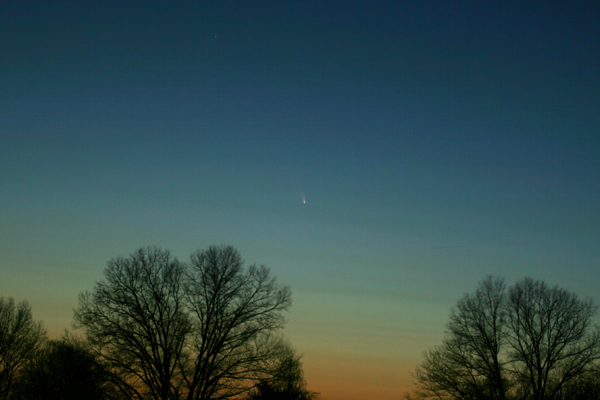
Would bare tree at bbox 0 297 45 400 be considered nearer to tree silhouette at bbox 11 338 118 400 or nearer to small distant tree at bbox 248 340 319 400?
tree silhouette at bbox 11 338 118 400

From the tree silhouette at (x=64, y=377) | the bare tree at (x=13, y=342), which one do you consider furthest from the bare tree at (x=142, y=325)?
the bare tree at (x=13, y=342)

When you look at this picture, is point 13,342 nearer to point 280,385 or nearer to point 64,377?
point 64,377

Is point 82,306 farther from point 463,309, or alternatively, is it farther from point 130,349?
point 463,309

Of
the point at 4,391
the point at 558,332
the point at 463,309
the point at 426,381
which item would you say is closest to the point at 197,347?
the point at 426,381

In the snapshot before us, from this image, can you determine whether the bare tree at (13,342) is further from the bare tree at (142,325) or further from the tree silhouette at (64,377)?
the bare tree at (142,325)

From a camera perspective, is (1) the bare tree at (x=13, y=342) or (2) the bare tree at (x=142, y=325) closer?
(2) the bare tree at (x=142, y=325)

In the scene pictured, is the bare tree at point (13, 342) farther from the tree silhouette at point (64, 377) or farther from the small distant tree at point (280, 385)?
the small distant tree at point (280, 385)

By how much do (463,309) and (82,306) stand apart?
27.0 metres

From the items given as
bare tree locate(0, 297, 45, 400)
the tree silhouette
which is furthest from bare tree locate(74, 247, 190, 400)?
bare tree locate(0, 297, 45, 400)

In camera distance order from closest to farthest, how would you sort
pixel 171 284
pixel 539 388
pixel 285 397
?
1. pixel 171 284
2. pixel 539 388
3. pixel 285 397

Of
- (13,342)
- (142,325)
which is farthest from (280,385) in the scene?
(13,342)

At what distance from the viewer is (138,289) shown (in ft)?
96.7

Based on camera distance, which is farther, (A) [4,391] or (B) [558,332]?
(A) [4,391]

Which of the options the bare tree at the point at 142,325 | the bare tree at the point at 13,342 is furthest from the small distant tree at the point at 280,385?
the bare tree at the point at 13,342
